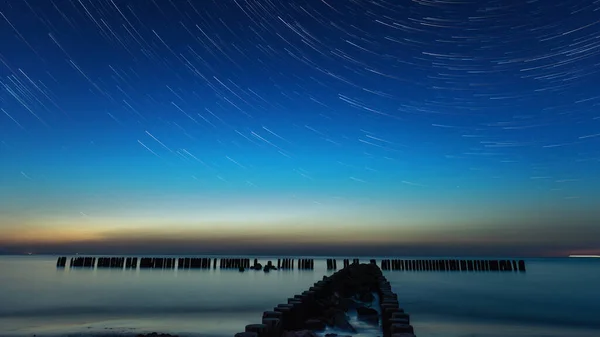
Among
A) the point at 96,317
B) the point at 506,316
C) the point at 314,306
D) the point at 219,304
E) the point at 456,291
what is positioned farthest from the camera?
the point at 456,291

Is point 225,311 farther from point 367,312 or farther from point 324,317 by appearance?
point 324,317

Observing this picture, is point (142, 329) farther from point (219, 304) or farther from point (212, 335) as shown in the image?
point (219, 304)

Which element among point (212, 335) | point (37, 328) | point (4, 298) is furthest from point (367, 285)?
point (4, 298)

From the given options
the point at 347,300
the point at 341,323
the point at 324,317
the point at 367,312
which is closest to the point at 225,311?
the point at 347,300

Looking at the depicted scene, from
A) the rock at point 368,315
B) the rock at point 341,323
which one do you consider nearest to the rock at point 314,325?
the rock at point 341,323

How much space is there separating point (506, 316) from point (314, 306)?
9655 mm

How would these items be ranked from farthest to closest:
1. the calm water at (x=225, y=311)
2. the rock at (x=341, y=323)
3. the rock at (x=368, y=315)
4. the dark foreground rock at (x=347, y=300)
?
the calm water at (x=225, y=311) < the rock at (x=368, y=315) < the dark foreground rock at (x=347, y=300) < the rock at (x=341, y=323)

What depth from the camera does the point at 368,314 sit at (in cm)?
1518

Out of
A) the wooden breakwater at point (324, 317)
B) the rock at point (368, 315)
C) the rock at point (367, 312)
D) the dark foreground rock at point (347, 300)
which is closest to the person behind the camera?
the wooden breakwater at point (324, 317)

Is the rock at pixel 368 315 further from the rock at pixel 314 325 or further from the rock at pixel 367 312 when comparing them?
the rock at pixel 314 325

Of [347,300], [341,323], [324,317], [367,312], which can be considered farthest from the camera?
[347,300]

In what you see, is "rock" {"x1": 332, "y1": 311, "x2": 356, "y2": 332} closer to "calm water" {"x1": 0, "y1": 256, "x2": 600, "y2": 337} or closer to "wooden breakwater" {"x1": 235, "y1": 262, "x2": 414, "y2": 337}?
"wooden breakwater" {"x1": 235, "y1": 262, "x2": 414, "y2": 337}

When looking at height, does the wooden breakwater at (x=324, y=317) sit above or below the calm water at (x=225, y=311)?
above

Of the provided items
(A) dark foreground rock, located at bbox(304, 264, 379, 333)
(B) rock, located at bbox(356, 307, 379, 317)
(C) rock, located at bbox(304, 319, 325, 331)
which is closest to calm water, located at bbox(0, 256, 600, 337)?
(B) rock, located at bbox(356, 307, 379, 317)
